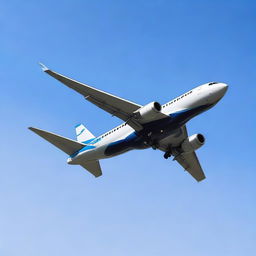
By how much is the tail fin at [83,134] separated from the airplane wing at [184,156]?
791 centimetres

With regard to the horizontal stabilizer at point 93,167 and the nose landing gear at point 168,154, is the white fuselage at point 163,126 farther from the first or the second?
the nose landing gear at point 168,154

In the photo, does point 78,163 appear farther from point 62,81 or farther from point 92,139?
point 62,81

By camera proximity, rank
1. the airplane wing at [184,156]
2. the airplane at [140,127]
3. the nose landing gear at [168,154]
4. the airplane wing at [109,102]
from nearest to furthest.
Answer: the airplane wing at [109,102] → the airplane at [140,127] → the airplane wing at [184,156] → the nose landing gear at [168,154]

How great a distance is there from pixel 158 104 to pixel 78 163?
1082 centimetres

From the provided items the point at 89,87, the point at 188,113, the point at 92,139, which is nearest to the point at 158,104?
the point at 188,113

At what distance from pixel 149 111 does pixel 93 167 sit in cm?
1067

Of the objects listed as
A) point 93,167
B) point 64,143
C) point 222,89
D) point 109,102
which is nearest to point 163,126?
point 109,102

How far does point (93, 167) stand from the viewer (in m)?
50.5

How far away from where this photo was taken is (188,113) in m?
43.7

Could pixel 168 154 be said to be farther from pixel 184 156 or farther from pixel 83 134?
pixel 83 134

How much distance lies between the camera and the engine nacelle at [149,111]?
1678 inches

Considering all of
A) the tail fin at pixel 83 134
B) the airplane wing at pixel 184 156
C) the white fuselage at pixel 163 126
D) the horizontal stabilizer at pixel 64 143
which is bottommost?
the airplane wing at pixel 184 156

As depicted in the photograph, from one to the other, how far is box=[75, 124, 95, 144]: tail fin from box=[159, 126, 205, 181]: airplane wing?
7907 mm

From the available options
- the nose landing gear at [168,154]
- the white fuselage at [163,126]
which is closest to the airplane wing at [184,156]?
the nose landing gear at [168,154]
